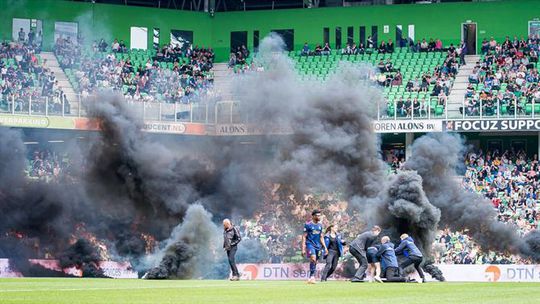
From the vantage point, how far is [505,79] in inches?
2162

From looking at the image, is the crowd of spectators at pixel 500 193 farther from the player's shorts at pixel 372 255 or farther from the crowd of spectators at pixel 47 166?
the crowd of spectators at pixel 47 166

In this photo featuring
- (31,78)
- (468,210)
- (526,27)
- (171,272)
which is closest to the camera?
(171,272)

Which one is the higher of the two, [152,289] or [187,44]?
[187,44]

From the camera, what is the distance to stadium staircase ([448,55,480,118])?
52.0 meters

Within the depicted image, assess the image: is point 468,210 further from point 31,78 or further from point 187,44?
point 187,44

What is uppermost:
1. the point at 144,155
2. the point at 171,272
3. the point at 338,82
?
the point at 338,82

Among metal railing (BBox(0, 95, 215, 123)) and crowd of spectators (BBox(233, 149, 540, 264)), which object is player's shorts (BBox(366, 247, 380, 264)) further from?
metal railing (BBox(0, 95, 215, 123))

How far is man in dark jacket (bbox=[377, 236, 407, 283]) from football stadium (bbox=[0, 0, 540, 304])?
62 mm

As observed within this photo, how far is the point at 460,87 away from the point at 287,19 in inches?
505

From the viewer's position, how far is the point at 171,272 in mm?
36594

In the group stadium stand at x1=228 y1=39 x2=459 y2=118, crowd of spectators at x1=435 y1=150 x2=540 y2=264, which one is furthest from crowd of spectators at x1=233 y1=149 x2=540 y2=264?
stadium stand at x1=228 y1=39 x2=459 y2=118

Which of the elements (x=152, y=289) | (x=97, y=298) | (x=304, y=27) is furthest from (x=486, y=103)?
(x=97, y=298)

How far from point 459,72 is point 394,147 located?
5.99 m

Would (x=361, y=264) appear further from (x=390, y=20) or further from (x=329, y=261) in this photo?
(x=390, y=20)
